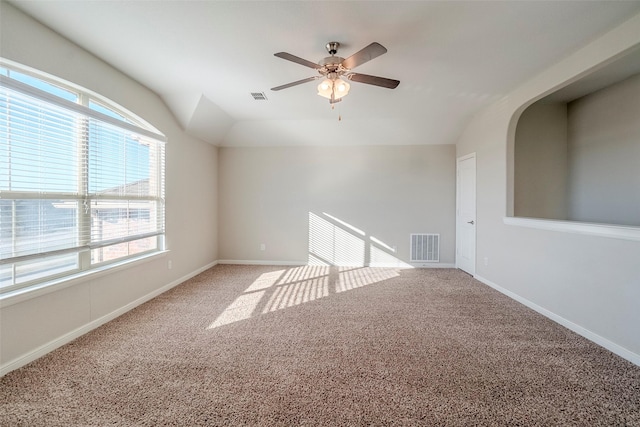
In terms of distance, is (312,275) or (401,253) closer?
(312,275)

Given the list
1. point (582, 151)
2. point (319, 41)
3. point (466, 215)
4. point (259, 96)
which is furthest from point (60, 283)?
point (582, 151)

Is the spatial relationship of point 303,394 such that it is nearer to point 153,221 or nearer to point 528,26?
point 153,221

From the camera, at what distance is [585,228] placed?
2418 mm

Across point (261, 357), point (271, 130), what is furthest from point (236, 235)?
point (261, 357)

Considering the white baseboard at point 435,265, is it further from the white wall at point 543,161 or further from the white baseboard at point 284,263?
the white wall at point 543,161

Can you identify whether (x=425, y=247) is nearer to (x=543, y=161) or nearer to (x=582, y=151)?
(x=543, y=161)

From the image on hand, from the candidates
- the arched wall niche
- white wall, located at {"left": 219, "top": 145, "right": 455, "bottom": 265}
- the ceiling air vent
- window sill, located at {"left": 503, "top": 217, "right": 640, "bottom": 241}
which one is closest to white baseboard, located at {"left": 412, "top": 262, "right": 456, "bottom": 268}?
white wall, located at {"left": 219, "top": 145, "right": 455, "bottom": 265}

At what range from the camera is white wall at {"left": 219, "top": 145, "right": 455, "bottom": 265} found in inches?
193

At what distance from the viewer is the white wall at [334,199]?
491cm

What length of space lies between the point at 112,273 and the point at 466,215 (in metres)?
5.18

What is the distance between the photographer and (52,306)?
212cm

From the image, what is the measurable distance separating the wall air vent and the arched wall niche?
55.3 inches

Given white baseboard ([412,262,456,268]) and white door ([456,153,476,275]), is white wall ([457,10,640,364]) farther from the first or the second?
white baseboard ([412,262,456,268])

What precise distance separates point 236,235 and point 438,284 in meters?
3.81
